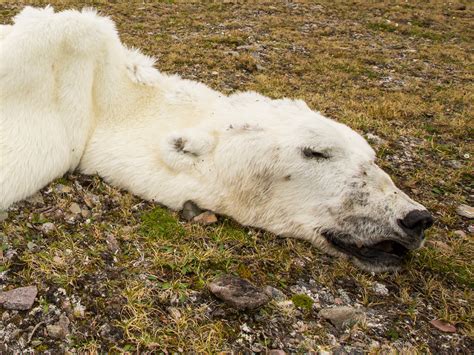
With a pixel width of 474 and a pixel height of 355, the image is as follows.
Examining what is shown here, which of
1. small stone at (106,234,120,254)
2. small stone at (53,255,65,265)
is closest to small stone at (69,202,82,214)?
small stone at (106,234,120,254)

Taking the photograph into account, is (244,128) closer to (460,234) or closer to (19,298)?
(19,298)

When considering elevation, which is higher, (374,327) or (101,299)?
(101,299)

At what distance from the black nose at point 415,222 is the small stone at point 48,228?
9.04 ft

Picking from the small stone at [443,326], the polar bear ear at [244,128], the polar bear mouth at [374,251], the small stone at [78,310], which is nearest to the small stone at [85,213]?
the small stone at [78,310]

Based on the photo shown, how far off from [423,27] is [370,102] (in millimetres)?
10705

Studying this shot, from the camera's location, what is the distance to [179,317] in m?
2.84

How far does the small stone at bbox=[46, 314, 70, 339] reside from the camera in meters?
2.60

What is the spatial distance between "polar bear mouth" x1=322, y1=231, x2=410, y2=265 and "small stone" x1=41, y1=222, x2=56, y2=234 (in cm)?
225

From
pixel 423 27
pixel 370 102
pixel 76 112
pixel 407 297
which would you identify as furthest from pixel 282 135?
pixel 423 27

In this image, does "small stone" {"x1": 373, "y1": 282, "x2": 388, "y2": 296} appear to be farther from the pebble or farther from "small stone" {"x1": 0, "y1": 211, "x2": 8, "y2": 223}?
"small stone" {"x1": 0, "y1": 211, "x2": 8, "y2": 223}

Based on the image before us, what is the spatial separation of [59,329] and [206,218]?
155cm

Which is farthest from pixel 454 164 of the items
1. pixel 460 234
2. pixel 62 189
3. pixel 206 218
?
pixel 62 189

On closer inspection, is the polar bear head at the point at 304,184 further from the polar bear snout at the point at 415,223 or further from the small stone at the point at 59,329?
the small stone at the point at 59,329

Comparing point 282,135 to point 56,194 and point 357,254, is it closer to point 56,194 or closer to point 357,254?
point 357,254
